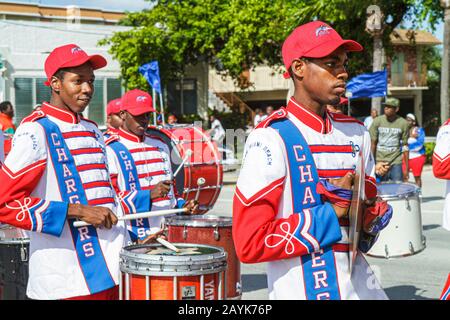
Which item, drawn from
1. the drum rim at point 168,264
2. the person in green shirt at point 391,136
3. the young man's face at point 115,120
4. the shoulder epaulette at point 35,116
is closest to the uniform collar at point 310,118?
the drum rim at point 168,264

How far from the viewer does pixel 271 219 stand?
124 inches

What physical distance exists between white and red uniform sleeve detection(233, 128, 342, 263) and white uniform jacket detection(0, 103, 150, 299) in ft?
4.20

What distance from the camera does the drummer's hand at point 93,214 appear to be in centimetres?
405

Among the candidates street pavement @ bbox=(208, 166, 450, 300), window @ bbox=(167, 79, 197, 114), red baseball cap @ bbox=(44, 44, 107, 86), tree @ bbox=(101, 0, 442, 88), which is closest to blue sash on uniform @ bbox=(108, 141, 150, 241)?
street pavement @ bbox=(208, 166, 450, 300)

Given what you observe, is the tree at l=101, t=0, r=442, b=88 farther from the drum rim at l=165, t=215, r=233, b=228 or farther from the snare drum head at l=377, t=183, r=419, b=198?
the drum rim at l=165, t=215, r=233, b=228

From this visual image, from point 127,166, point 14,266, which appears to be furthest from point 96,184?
point 127,166

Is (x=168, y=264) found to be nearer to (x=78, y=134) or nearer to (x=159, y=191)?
(x=78, y=134)

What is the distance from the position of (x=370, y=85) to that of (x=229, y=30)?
12.0 meters

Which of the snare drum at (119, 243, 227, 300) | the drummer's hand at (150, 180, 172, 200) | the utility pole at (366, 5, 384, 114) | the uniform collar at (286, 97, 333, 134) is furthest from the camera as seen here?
the utility pole at (366, 5, 384, 114)

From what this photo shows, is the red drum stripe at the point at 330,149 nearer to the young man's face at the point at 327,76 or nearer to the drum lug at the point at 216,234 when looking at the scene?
the young man's face at the point at 327,76

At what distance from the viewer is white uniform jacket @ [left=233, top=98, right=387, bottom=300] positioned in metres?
3.11

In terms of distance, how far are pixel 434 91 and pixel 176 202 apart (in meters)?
58.0

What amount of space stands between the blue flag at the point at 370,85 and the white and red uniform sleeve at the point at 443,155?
1338 centimetres
